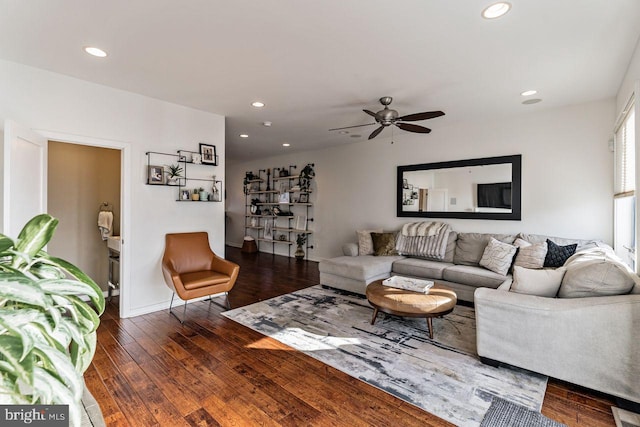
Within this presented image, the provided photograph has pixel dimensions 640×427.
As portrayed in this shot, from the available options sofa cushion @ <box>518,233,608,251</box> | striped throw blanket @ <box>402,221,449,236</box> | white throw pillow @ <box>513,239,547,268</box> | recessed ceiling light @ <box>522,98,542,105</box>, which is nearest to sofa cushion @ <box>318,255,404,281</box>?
striped throw blanket @ <box>402,221,449,236</box>

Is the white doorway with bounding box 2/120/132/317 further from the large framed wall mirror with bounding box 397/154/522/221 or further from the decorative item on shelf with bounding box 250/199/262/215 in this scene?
the decorative item on shelf with bounding box 250/199/262/215

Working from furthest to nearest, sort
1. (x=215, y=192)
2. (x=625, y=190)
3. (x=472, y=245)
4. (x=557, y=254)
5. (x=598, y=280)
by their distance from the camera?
(x=472, y=245), (x=215, y=192), (x=557, y=254), (x=625, y=190), (x=598, y=280)

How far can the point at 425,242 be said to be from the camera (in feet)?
15.5

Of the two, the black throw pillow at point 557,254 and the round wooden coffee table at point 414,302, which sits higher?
the black throw pillow at point 557,254

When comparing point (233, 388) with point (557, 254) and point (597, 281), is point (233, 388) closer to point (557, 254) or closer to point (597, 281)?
point (597, 281)

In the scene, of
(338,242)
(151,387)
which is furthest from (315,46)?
(338,242)

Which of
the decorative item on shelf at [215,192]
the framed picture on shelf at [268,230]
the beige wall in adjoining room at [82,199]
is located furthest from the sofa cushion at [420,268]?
the beige wall in adjoining room at [82,199]

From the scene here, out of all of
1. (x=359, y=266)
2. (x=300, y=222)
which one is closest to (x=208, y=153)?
(x=359, y=266)

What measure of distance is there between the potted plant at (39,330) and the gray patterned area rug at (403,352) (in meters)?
1.96

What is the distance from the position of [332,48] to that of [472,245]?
344 cm

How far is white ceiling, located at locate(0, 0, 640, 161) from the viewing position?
1.99m

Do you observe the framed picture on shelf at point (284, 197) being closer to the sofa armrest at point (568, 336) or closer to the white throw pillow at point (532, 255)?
the white throw pillow at point (532, 255)

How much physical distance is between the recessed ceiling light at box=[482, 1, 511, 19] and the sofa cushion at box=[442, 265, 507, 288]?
286 cm

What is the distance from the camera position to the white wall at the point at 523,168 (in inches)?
145
